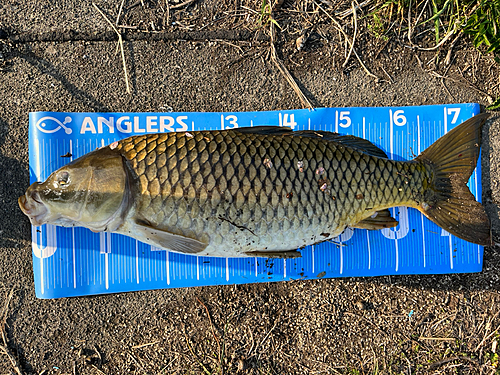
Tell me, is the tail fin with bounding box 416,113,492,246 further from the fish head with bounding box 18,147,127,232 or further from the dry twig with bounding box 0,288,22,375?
the dry twig with bounding box 0,288,22,375

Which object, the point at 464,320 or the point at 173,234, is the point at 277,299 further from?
the point at 464,320

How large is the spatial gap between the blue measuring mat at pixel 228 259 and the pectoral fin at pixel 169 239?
1.63 ft

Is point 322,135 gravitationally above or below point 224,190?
above

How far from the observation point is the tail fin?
7.28 feet

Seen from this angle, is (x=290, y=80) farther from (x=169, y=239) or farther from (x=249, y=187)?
(x=169, y=239)

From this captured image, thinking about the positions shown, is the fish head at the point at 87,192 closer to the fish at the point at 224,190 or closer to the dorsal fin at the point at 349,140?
the fish at the point at 224,190

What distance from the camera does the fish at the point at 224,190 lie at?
6.06 feet

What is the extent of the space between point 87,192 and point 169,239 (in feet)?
1.74

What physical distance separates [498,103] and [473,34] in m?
0.57

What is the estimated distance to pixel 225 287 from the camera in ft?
8.12

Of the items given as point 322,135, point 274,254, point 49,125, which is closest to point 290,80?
point 322,135

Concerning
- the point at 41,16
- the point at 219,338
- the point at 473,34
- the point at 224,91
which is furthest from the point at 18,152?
the point at 473,34

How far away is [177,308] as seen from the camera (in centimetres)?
245

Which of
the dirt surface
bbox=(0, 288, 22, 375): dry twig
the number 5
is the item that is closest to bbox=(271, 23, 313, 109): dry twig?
the dirt surface
